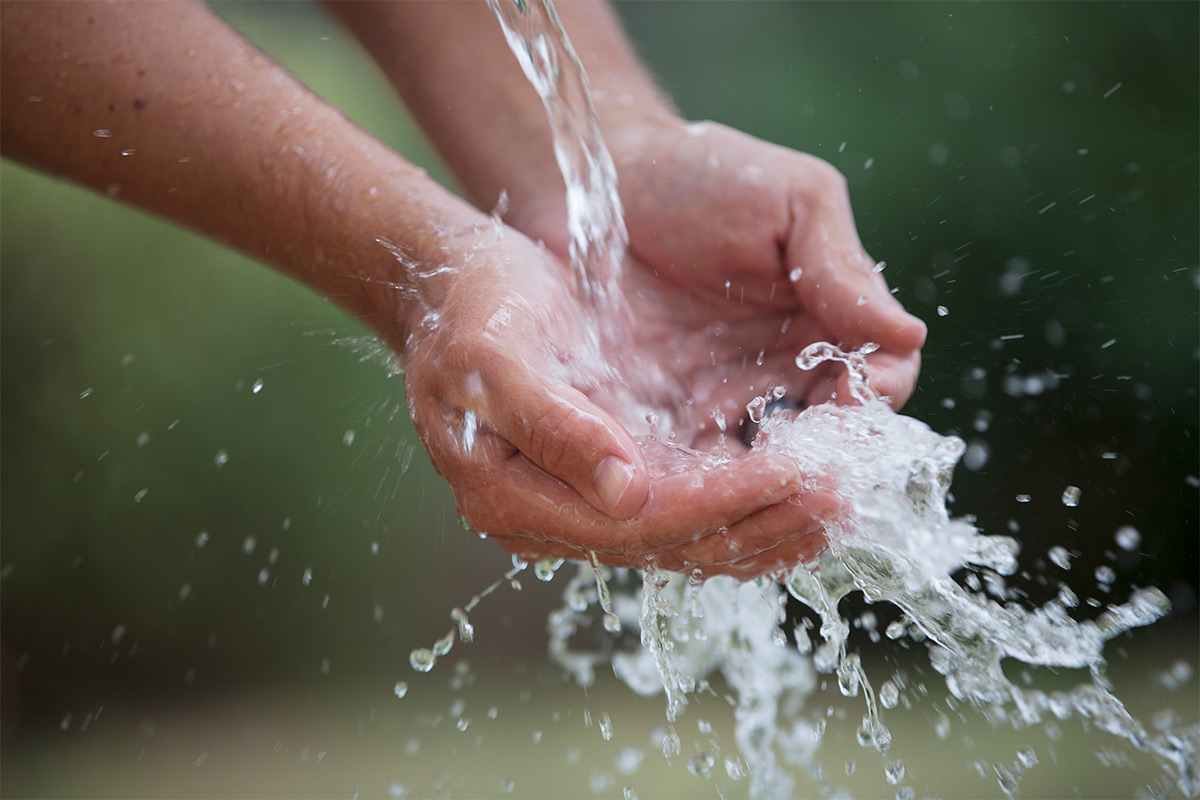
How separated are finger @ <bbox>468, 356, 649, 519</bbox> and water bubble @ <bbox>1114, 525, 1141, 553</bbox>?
1928mm

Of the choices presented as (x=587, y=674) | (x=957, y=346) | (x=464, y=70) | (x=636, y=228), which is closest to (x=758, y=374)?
(x=636, y=228)


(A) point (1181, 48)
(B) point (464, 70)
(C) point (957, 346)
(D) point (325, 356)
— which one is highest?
(B) point (464, 70)

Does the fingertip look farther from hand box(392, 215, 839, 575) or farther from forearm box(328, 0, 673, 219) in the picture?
forearm box(328, 0, 673, 219)

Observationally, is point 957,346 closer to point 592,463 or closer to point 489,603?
point 489,603

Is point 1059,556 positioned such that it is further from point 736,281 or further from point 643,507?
point 643,507

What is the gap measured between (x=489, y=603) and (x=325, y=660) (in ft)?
1.48

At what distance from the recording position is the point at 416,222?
87 centimetres

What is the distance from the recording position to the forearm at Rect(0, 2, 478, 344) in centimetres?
90

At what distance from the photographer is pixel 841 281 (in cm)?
90

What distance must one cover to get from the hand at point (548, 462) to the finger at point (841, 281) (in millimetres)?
234

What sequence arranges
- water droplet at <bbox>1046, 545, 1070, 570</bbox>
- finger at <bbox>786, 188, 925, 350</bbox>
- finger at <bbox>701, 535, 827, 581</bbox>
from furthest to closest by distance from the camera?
water droplet at <bbox>1046, 545, 1070, 570</bbox>
finger at <bbox>786, 188, 925, 350</bbox>
finger at <bbox>701, 535, 827, 581</bbox>

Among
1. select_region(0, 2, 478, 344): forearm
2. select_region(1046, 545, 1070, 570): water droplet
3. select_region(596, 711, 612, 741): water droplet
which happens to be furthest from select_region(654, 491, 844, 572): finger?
select_region(596, 711, 612, 741): water droplet

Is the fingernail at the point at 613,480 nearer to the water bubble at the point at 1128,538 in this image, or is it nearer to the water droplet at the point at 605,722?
the water droplet at the point at 605,722

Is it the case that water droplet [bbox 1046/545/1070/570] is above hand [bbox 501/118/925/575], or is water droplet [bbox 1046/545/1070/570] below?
below
